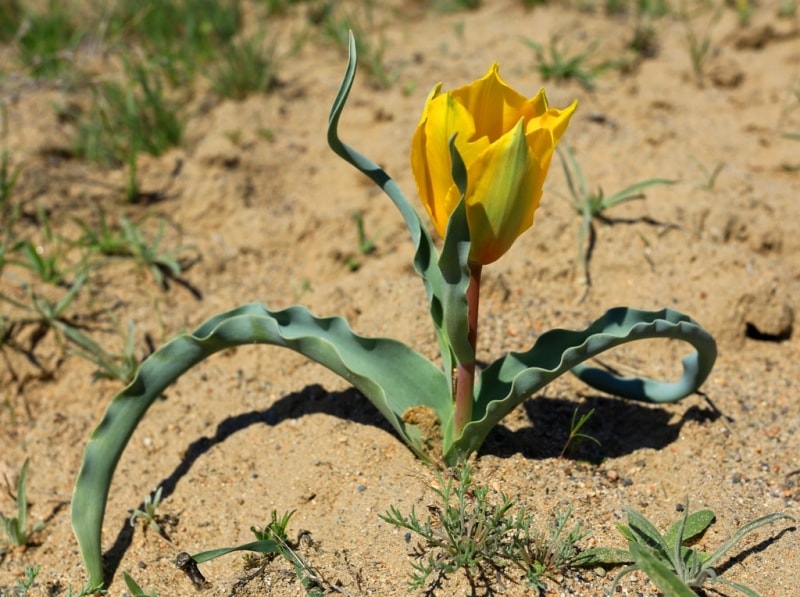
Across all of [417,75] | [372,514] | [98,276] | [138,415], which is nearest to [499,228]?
[372,514]

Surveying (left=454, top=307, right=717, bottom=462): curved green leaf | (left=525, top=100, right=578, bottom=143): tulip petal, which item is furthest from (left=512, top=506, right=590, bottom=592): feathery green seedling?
(left=525, top=100, right=578, bottom=143): tulip petal

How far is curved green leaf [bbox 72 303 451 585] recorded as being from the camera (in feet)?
6.63

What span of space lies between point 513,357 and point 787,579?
0.77 meters

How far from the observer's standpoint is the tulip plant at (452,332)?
1.63 m

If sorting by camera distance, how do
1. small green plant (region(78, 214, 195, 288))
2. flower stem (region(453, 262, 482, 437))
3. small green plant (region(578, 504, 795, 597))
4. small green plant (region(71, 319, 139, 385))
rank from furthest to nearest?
small green plant (region(78, 214, 195, 288)), small green plant (region(71, 319, 139, 385)), flower stem (region(453, 262, 482, 437)), small green plant (region(578, 504, 795, 597))

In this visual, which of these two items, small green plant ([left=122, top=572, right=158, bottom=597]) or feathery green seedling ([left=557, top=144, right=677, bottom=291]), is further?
feathery green seedling ([left=557, top=144, right=677, bottom=291])

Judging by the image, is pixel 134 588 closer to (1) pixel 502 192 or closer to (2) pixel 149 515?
(2) pixel 149 515

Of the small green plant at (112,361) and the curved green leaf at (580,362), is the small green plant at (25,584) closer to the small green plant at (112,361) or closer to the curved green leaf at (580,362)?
the small green plant at (112,361)

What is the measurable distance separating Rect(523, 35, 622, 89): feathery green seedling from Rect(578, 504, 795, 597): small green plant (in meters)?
2.26

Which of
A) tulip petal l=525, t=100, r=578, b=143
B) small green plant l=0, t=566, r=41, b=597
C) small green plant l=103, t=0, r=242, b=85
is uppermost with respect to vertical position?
small green plant l=103, t=0, r=242, b=85

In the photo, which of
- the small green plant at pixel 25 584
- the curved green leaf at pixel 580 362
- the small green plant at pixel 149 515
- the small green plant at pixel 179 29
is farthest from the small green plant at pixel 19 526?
the small green plant at pixel 179 29

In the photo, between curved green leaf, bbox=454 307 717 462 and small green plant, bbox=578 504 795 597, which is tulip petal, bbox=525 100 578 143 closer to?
curved green leaf, bbox=454 307 717 462

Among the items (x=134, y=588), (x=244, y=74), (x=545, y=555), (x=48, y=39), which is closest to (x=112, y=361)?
(x=134, y=588)

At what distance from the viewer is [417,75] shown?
3.90m
